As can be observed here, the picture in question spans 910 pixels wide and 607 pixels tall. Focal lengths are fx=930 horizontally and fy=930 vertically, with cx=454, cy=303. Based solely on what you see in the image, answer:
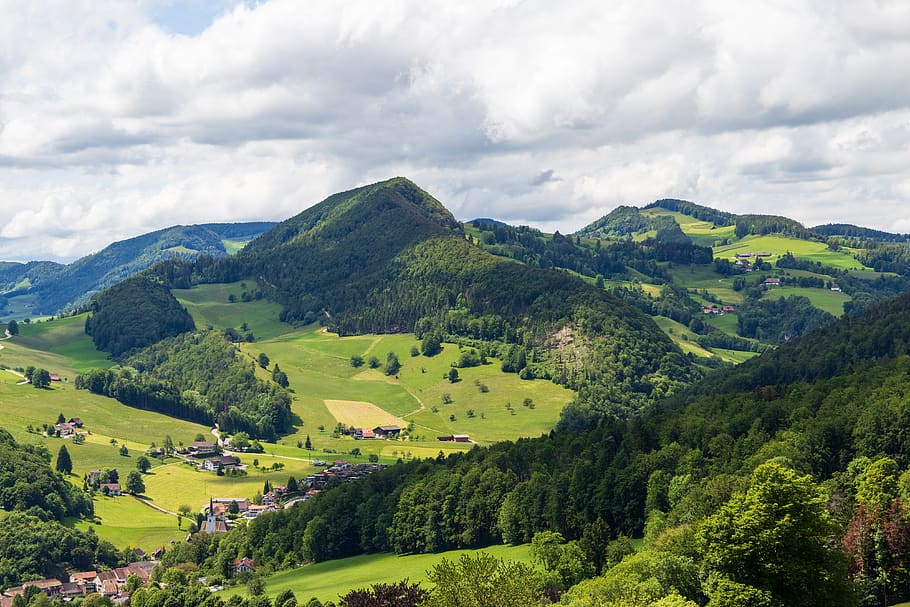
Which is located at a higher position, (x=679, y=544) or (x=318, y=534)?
(x=679, y=544)

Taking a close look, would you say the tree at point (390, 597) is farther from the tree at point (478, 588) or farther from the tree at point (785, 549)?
the tree at point (785, 549)

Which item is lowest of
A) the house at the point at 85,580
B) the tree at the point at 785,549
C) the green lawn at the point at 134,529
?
the house at the point at 85,580

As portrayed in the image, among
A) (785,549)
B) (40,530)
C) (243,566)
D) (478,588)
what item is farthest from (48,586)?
(785,549)

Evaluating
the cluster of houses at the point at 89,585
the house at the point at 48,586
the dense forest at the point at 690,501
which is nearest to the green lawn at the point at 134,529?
the cluster of houses at the point at 89,585

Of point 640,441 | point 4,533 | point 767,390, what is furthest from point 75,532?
point 767,390

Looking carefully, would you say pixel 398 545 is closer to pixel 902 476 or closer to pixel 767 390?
pixel 767 390
